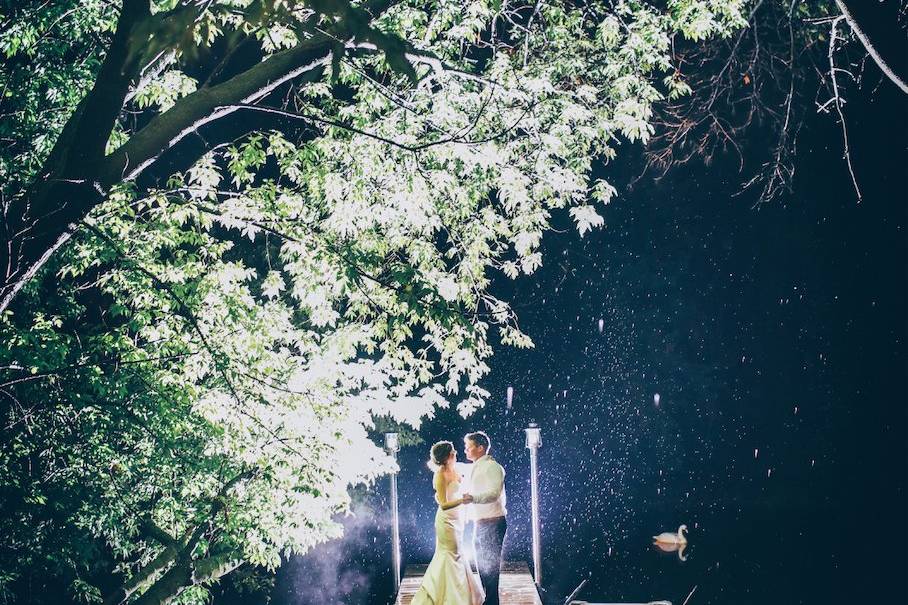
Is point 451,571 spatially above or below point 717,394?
below

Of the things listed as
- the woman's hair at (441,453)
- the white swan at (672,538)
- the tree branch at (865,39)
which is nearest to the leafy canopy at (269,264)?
the woman's hair at (441,453)

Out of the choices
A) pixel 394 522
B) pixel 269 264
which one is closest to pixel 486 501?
pixel 269 264

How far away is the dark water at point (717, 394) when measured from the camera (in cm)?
2166

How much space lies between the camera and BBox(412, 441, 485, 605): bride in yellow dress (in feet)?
19.1

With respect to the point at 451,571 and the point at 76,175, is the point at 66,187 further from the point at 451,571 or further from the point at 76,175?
the point at 451,571

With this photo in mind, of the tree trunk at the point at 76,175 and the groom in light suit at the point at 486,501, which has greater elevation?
the tree trunk at the point at 76,175

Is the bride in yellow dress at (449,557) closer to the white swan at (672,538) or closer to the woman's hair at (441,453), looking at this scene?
the woman's hair at (441,453)

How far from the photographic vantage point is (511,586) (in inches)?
352

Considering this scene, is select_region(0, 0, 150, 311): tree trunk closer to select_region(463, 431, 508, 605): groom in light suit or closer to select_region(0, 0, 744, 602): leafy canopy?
select_region(0, 0, 744, 602): leafy canopy

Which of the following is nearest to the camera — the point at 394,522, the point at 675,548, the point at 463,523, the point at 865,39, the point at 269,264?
the point at 865,39

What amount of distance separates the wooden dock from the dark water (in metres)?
10.5

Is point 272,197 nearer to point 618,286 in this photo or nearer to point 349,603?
point 349,603

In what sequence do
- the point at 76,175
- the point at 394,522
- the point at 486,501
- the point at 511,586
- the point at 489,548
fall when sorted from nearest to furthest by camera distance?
the point at 76,175 → the point at 486,501 → the point at 489,548 → the point at 511,586 → the point at 394,522

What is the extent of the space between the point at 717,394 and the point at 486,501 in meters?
19.4
